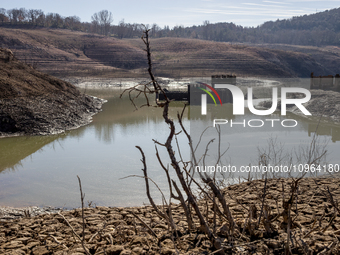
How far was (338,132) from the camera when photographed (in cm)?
1363

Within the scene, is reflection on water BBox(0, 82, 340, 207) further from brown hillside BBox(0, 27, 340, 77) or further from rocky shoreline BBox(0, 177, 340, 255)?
brown hillside BBox(0, 27, 340, 77)

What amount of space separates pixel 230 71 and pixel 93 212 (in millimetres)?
49832

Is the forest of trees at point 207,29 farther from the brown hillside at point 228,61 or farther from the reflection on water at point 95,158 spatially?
the reflection on water at point 95,158

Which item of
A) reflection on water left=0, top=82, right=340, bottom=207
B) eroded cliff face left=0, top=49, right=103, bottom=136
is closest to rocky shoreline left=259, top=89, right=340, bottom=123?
reflection on water left=0, top=82, right=340, bottom=207

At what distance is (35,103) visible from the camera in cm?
1520

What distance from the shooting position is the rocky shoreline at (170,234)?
2412 mm

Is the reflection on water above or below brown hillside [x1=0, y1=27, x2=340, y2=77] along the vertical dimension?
below

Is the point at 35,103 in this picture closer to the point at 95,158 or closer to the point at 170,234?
the point at 95,158

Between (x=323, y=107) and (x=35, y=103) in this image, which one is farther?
(x=323, y=107)

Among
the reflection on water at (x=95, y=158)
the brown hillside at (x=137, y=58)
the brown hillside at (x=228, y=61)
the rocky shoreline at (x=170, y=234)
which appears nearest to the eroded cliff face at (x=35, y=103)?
the reflection on water at (x=95, y=158)

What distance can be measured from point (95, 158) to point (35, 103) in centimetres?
703

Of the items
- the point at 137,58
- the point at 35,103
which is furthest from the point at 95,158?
the point at 137,58

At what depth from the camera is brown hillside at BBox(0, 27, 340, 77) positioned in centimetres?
5100

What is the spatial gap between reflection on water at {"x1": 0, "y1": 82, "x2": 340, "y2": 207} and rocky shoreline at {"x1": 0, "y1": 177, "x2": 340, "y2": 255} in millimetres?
2565
